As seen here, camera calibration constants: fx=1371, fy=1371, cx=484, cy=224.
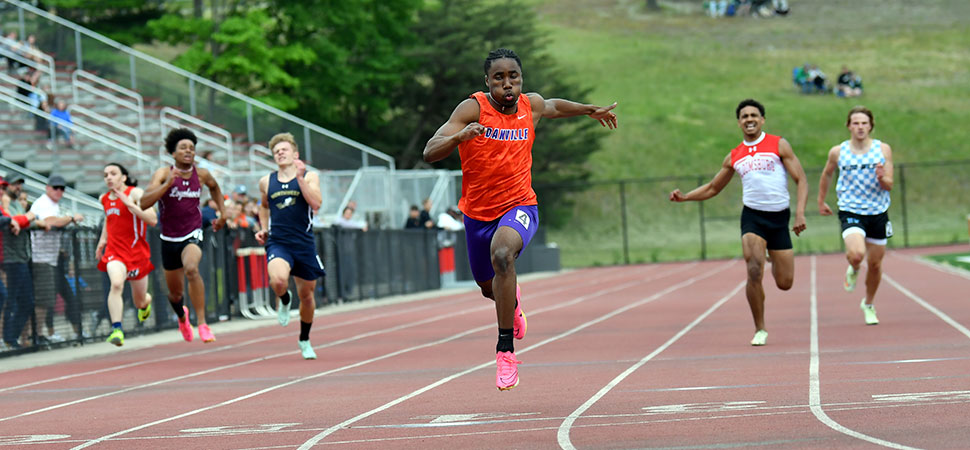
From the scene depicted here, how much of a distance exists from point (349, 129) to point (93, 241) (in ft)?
107

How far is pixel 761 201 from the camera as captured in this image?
12328mm

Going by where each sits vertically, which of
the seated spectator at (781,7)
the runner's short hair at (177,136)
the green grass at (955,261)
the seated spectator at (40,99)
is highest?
the seated spectator at (781,7)

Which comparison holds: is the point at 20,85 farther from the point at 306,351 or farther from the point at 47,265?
the point at 306,351

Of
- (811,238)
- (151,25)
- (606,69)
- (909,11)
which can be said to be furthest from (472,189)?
(909,11)

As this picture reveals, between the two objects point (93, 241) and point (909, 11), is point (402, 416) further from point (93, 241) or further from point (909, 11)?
point (909, 11)

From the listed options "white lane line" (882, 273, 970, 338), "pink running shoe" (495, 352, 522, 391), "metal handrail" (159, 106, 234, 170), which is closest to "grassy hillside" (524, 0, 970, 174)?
"metal handrail" (159, 106, 234, 170)

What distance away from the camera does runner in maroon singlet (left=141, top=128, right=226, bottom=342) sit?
43.3 feet

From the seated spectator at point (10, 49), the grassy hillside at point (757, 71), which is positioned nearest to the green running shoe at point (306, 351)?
the seated spectator at point (10, 49)

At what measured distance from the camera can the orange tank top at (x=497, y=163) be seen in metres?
8.57

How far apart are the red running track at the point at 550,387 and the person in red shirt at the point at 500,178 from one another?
602 mm

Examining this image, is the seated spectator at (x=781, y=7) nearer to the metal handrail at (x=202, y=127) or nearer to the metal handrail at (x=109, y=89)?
the metal handrail at (x=202, y=127)

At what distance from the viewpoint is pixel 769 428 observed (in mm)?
6883

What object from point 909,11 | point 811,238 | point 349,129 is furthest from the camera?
point 909,11

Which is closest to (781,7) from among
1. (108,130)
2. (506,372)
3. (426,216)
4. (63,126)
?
(426,216)
